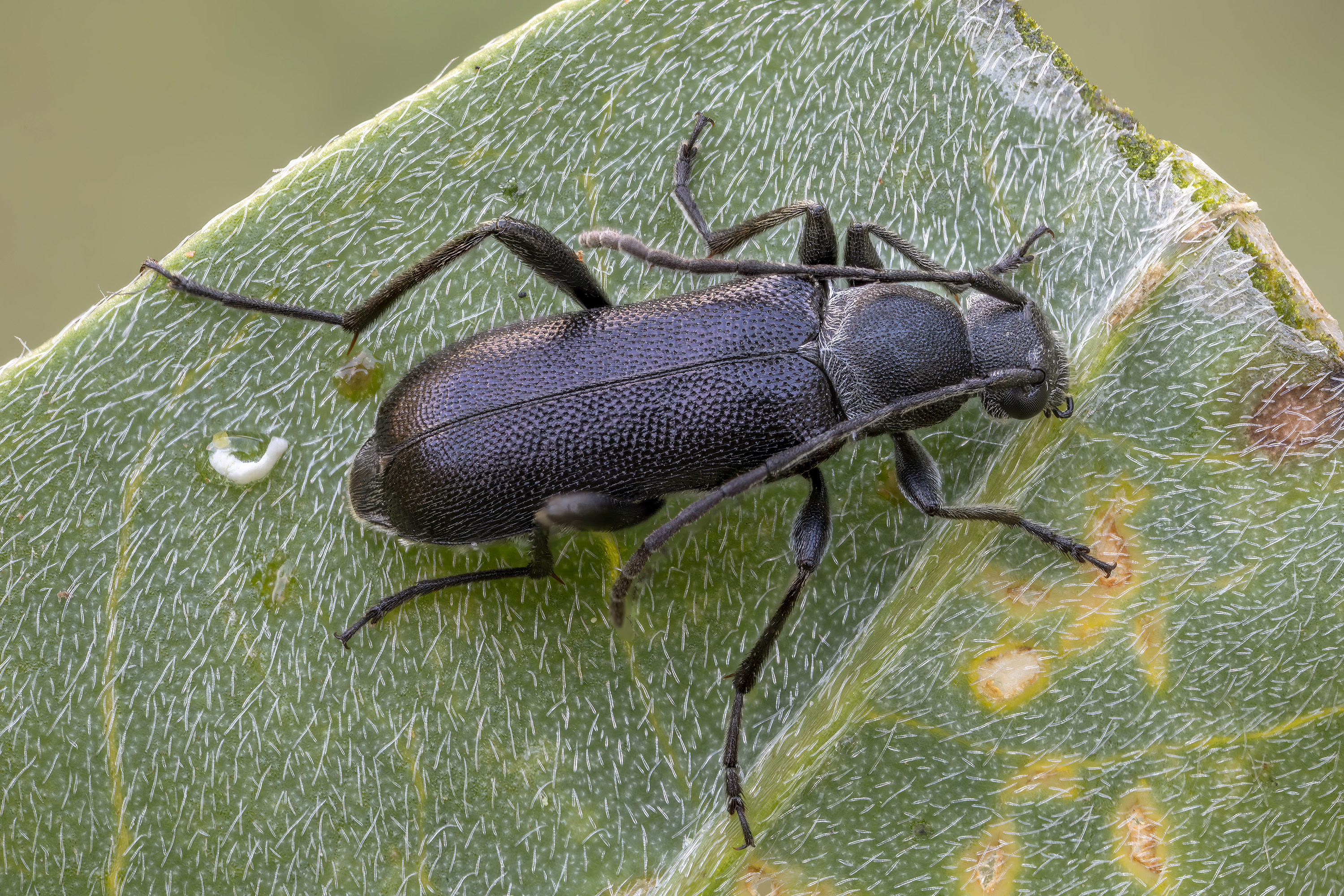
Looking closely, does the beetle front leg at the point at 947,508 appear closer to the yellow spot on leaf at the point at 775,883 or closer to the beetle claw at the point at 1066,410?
the beetle claw at the point at 1066,410

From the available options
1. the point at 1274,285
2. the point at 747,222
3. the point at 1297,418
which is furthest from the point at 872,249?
the point at 1297,418

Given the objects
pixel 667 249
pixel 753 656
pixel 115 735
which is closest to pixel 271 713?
pixel 115 735

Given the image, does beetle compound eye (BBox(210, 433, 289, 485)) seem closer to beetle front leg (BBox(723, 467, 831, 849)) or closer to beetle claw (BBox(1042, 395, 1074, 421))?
beetle front leg (BBox(723, 467, 831, 849))

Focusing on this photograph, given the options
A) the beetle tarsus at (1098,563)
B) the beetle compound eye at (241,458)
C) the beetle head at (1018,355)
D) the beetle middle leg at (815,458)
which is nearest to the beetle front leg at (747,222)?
the beetle middle leg at (815,458)

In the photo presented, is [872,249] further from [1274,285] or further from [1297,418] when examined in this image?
[1297,418]

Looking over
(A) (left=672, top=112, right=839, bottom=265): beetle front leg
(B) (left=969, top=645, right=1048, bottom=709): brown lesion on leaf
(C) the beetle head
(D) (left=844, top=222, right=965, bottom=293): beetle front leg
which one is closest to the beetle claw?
(C) the beetle head

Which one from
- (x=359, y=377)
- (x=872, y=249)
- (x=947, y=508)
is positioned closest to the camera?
(x=947, y=508)
